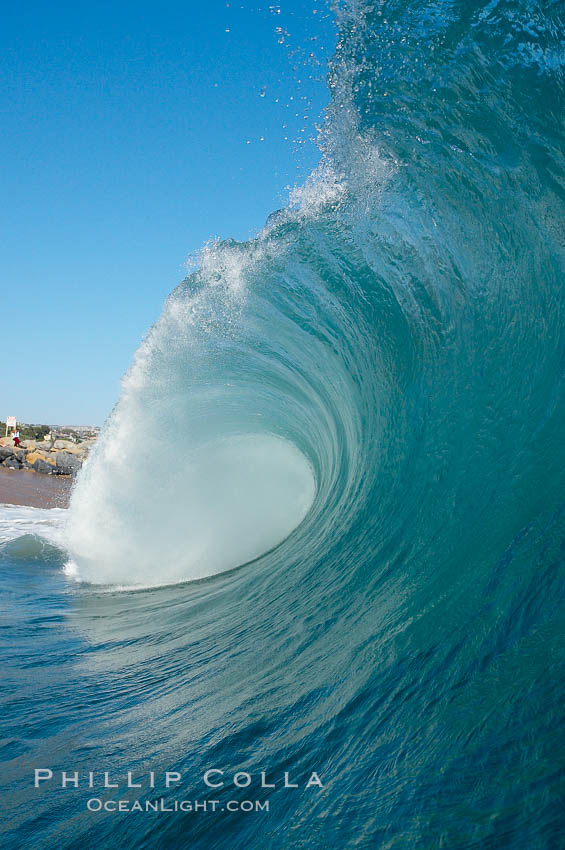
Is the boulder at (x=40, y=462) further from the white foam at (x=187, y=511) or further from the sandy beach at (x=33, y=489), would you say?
the white foam at (x=187, y=511)

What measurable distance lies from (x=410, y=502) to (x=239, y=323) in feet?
14.3

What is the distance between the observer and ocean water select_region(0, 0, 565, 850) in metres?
2.47

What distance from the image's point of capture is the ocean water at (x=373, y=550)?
8.09 feet

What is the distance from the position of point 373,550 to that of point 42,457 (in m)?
36.8

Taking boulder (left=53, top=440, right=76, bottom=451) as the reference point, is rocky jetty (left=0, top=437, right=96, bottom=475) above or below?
below

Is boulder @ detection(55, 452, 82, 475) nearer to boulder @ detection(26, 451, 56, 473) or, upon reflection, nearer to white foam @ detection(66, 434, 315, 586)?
boulder @ detection(26, 451, 56, 473)

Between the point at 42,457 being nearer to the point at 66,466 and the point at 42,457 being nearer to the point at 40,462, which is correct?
the point at 40,462

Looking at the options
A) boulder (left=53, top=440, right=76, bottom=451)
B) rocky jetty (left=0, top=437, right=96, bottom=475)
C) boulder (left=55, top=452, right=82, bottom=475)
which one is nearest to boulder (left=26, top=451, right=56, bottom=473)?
rocky jetty (left=0, top=437, right=96, bottom=475)

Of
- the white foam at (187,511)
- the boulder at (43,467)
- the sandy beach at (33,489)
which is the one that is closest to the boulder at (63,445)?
the boulder at (43,467)

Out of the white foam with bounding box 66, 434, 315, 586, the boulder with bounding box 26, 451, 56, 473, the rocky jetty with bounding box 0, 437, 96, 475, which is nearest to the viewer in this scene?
the white foam with bounding box 66, 434, 315, 586

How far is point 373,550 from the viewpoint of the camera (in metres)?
5.14

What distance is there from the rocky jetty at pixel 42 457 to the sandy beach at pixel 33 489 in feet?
2.81

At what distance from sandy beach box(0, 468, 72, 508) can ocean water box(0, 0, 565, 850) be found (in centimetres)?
1270

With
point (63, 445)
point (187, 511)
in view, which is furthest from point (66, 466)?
point (187, 511)
